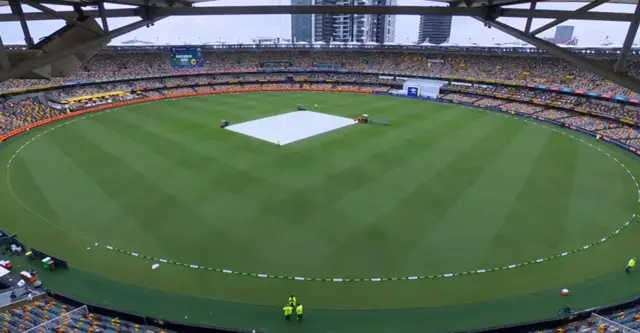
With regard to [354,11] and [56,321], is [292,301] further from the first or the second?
[354,11]

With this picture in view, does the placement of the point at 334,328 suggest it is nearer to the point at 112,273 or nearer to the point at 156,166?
the point at 112,273

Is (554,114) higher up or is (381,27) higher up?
(381,27)

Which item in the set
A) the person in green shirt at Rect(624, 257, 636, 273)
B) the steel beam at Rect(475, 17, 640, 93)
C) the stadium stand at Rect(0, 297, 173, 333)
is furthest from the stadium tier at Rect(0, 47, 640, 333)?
the steel beam at Rect(475, 17, 640, 93)

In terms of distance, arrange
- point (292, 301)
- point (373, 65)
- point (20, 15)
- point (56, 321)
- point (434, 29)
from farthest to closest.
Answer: point (434, 29)
point (373, 65)
point (292, 301)
point (56, 321)
point (20, 15)

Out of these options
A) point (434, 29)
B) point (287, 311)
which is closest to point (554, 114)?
point (287, 311)

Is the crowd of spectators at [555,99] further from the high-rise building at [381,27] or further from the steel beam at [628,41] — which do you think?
the high-rise building at [381,27]

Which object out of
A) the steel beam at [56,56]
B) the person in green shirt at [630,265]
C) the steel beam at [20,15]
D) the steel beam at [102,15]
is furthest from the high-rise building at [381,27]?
the steel beam at [20,15]
